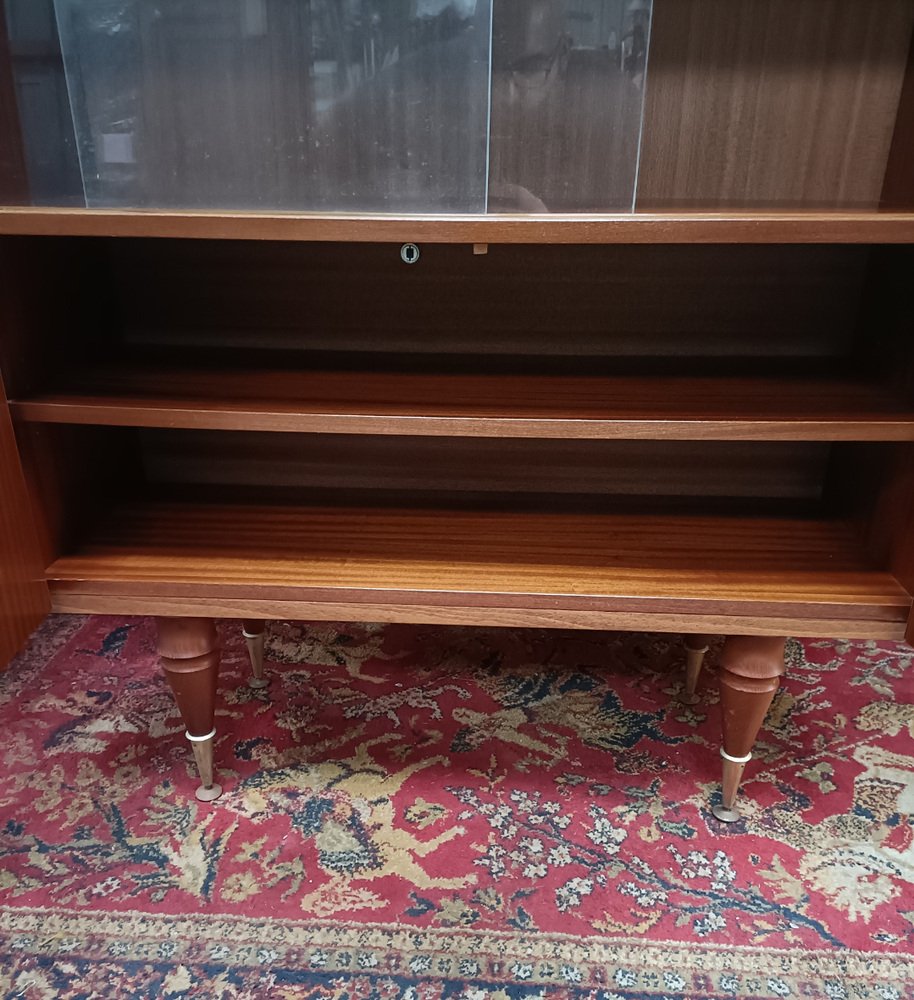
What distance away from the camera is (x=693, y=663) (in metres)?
1.16

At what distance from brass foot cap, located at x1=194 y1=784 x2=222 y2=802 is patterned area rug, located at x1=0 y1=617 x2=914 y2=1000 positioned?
1 cm

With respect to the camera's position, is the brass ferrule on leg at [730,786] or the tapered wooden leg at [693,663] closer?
the brass ferrule on leg at [730,786]

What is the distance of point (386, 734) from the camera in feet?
3.63

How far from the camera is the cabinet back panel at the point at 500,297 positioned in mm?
956

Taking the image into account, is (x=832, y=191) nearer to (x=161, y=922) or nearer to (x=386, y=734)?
(x=386, y=734)

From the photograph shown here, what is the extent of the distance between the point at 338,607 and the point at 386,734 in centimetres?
31

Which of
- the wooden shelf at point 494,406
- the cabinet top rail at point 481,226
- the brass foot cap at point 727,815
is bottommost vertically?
the brass foot cap at point 727,815

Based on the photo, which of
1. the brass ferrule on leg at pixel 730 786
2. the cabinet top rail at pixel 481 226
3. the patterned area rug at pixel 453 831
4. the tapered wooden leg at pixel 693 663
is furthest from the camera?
the tapered wooden leg at pixel 693 663

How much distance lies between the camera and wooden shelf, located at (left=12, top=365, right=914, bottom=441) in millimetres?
790

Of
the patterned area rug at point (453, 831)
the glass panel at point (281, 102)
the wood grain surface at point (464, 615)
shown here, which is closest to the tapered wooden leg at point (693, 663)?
the patterned area rug at point (453, 831)

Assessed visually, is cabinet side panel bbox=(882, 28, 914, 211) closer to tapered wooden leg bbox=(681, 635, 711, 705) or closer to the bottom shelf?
the bottom shelf

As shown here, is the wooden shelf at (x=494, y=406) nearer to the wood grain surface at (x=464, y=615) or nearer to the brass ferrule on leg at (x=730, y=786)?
the wood grain surface at (x=464, y=615)

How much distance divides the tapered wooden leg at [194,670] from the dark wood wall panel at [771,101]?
63cm

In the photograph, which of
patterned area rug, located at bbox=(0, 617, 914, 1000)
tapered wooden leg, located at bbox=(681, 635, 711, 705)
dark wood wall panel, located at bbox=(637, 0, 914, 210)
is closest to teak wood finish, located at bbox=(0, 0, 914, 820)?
dark wood wall panel, located at bbox=(637, 0, 914, 210)
